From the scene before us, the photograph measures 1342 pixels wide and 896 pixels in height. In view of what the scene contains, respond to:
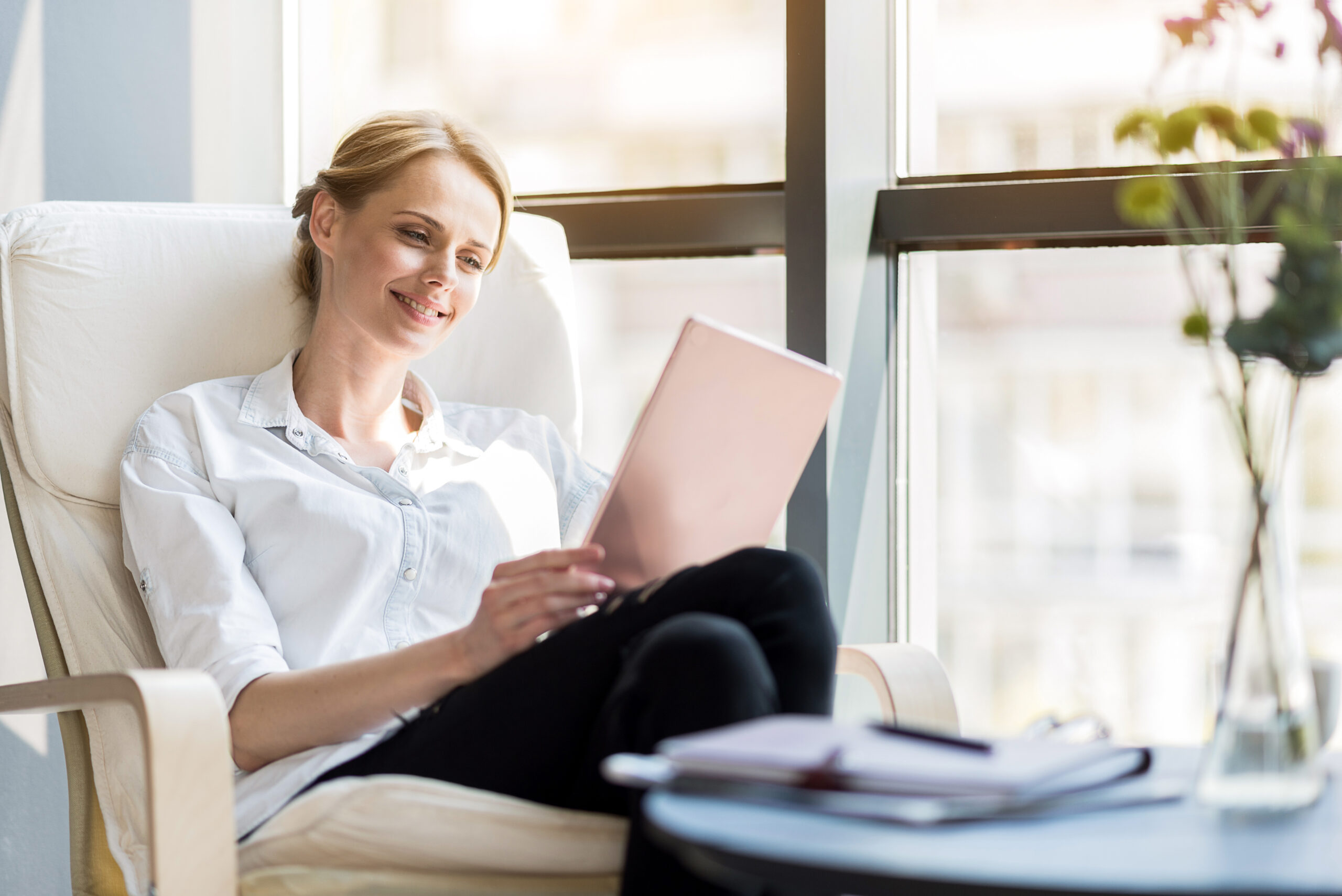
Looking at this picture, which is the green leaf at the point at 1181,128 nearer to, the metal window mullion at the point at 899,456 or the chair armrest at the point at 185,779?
the chair armrest at the point at 185,779

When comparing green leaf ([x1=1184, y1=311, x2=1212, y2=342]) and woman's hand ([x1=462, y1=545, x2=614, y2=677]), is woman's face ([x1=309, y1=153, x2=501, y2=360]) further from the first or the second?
green leaf ([x1=1184, y1=311, x2=1212, y2=342])

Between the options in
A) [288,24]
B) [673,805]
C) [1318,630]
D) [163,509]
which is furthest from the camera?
[288,24]

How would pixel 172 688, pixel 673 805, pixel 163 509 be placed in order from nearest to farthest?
pixel 673 805
pixel 172 688
pixel 163 509

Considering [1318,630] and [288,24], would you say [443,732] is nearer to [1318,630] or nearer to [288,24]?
[1318,630]

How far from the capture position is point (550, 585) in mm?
1083

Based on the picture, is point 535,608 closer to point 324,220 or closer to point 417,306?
point 417,306

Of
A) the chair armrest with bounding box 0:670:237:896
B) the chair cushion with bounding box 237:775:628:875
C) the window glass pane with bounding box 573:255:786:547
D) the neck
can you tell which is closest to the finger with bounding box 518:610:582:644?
the chair cushion with bounding box 237:775:628:875

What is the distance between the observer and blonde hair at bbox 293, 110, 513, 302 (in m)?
1.46

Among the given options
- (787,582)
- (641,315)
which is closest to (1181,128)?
(787,582)

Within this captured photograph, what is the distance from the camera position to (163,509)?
4.11ft

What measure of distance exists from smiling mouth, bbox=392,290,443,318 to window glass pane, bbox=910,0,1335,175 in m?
0.80

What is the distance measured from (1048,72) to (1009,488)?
60 centimetres

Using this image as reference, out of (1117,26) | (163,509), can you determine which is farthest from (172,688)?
→ (1117,26)

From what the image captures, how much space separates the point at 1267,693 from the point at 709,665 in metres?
0.37
